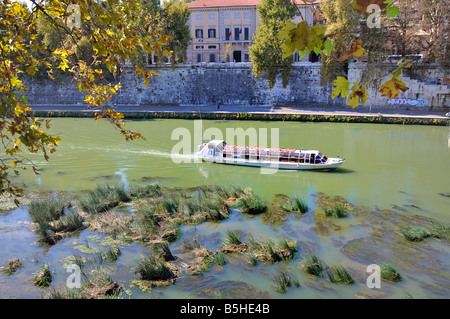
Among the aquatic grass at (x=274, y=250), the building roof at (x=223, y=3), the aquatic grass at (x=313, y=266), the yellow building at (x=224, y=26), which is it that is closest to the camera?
the aquatic grass at (x=313, y=266)

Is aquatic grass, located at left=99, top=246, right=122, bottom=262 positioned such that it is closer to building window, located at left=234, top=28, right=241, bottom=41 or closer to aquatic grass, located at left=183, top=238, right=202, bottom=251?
aquatic grass, located at left=183, top=238, right=202, bottom=251

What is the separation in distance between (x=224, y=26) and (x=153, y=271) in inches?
1733

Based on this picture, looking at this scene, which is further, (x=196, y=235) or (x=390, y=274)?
(x=196, y=235)

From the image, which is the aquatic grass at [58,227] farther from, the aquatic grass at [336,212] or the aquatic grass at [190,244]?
the aquatic grass at [336,212]

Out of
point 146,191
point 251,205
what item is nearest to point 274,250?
point 251,205

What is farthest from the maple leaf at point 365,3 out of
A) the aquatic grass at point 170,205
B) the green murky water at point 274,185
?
the aquatic grass at point 170,205

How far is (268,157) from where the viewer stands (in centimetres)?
1956

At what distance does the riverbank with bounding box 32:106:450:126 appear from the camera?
31016 mm

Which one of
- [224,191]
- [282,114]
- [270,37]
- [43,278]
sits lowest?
[43,278]

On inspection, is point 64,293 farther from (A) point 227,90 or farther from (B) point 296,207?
(A) point 227,90

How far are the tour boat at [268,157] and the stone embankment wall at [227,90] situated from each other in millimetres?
19076

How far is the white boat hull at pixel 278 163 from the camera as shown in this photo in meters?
18.8

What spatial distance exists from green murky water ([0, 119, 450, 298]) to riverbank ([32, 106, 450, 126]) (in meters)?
1.21
